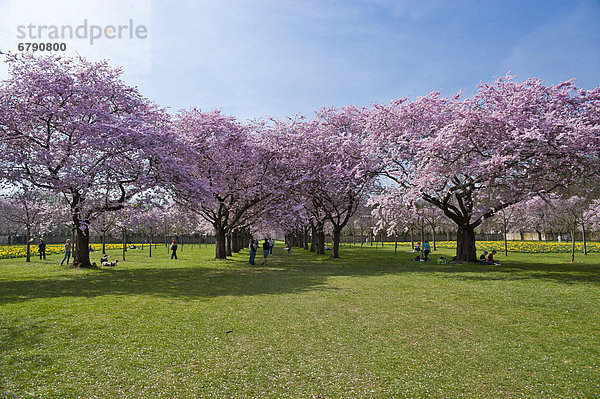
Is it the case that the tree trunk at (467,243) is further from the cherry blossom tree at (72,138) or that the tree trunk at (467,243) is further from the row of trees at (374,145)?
the cherry blossom tree at (72,138)

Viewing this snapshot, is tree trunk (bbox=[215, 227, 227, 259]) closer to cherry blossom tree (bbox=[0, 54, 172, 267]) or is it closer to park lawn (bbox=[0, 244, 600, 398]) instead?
cherry blossom tree (bbox=[0, 54, 172, 267])

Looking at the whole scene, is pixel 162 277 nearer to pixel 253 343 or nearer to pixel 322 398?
pixel 253 343

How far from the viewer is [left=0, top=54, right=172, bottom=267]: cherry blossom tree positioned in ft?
63.1

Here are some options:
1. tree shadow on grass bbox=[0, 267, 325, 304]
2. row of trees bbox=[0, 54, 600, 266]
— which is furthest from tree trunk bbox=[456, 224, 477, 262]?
tree shadow on grass bbox=[0, 267, 325, 304]

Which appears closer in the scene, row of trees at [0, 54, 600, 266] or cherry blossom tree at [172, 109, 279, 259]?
row of trees at [0, 54, 600, 266]

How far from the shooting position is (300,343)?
7551mm

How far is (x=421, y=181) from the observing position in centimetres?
2111

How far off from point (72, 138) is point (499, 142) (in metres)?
22.5

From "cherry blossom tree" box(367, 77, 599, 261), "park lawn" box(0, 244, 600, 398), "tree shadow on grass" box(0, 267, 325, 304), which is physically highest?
"cherry blossom tree" box(367, 77, 599, 261)

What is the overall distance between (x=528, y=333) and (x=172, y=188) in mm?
18409

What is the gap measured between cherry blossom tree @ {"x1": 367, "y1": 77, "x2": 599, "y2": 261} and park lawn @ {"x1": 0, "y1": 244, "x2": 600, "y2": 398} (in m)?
7.58

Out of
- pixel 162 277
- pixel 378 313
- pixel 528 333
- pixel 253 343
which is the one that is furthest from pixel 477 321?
pixel 162 277

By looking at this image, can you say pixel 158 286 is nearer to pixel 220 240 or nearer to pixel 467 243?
pixel 220 240

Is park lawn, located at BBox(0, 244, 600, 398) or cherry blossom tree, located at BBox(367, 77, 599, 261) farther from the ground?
cherry blossom tree, located at BBox(367, 77, 599, 261)
